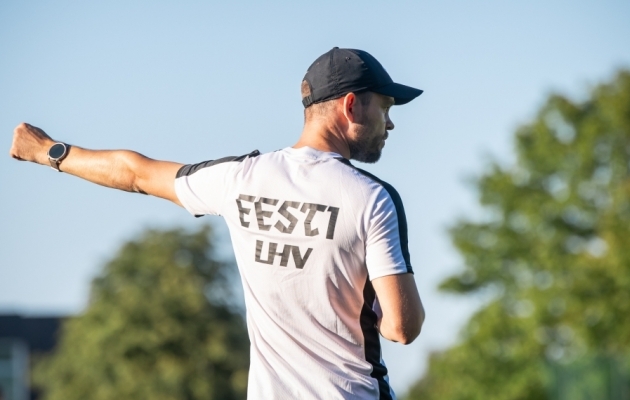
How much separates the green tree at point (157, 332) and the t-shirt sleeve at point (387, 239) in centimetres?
4246

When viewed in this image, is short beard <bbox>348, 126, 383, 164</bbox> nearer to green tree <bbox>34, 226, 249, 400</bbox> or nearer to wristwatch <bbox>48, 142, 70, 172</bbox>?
wristwatch <bbox>48, 142, 70, 172</bbox>

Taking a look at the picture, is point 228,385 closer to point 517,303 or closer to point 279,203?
point 517,303

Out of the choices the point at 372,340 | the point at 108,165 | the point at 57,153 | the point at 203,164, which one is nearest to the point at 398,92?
the point at 203,164

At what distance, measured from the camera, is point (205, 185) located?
423cm

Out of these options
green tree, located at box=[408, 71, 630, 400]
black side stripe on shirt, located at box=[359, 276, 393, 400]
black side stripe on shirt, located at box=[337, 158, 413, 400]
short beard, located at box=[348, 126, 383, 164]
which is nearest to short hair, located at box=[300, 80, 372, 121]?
short beard, located at box=[348, 126, 383, 164]

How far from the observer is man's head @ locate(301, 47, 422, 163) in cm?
414

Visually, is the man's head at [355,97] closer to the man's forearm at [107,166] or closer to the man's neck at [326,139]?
the man's neck at [326,139]

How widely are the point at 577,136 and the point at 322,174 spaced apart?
36582 mm

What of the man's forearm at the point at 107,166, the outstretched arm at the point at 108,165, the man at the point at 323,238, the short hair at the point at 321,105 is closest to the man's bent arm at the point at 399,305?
the man at the point at 323,238

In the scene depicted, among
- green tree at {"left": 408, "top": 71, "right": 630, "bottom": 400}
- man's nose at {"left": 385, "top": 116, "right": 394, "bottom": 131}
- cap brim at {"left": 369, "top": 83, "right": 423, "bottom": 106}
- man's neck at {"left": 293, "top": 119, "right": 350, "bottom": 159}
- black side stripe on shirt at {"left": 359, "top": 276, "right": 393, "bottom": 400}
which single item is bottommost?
green tree at {"left": 408, "top": 71, "right": 630, "bottom": 400}

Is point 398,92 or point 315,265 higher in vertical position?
point 398,92

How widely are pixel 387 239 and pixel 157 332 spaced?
151ft

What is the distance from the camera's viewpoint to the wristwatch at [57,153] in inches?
181

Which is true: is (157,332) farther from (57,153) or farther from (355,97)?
(355,97)
